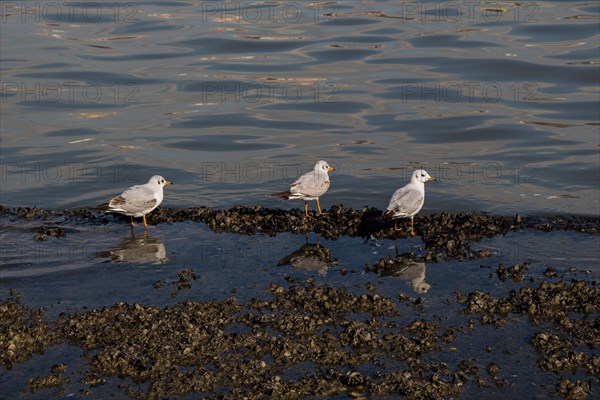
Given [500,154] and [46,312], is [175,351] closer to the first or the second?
[46,312]

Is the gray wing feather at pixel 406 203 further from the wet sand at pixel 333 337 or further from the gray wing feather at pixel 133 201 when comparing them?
the gray wing feather at pixel 133 201

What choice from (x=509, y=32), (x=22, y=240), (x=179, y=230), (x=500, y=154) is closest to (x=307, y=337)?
(x=179, y=230)

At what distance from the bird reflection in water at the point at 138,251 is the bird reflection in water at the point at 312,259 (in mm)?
1853

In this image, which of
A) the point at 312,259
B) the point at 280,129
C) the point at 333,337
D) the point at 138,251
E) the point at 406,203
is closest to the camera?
the point at 333,337

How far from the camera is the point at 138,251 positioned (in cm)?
1377

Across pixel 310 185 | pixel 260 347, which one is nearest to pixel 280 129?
pixel 310 185

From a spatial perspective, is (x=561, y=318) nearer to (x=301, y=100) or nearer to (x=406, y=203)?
(x=406, y=203)

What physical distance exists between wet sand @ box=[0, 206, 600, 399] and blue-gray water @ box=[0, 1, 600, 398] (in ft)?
0.31

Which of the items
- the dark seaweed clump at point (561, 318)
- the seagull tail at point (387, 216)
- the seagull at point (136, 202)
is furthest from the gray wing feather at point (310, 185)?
the dark seaweed clump at point (561, 318)

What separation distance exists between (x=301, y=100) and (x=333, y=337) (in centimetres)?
1566

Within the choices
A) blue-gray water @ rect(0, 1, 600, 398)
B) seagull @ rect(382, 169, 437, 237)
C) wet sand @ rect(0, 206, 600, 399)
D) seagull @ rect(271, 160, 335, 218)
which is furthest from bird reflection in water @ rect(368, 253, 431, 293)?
seagull @ rect(271, 160, 335, 218)

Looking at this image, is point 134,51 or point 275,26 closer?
point 134,51

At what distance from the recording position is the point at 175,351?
9.91 metres

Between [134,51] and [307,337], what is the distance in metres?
21.7
